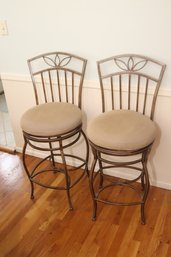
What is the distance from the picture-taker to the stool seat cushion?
1.72 m

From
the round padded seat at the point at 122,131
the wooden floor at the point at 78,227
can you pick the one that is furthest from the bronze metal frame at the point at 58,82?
the round padded seat at the point at 122,131

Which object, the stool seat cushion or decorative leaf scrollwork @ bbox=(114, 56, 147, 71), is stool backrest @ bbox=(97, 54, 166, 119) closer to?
decorative leaf scrollwork @ bbox=(114, 56, 147, 71)

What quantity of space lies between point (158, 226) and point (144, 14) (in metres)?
1.30

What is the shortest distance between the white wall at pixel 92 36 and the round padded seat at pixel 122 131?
233mm

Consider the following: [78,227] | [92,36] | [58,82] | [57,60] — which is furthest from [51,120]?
[78,227]

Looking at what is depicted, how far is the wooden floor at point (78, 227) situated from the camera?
64.8 inches

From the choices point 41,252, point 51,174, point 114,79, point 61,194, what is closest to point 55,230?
point 41,252

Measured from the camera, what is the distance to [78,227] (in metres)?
1.80

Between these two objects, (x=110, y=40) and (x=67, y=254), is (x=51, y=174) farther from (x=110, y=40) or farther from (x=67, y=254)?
(x=110, y=40)

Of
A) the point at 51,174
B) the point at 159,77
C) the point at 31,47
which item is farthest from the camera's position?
the point at 51,174

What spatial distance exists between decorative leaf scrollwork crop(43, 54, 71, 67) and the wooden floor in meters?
0.94

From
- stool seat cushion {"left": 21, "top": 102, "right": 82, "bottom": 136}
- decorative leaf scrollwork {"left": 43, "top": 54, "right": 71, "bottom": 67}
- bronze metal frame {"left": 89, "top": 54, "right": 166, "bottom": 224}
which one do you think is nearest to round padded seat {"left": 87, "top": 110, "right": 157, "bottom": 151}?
bronze metal frame {"left": 89, "top": 54, "right": 166, "bottom": 224}

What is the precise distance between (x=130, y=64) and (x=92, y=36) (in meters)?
0.31

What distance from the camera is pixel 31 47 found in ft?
6.73
